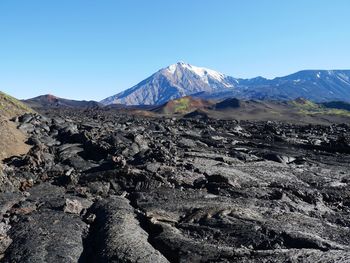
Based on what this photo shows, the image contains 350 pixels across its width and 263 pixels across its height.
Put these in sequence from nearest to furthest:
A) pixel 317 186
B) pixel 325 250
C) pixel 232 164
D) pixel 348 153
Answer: pixel 325 250 < pixel 317 186 < pixel 232 164 < pixel 348 153

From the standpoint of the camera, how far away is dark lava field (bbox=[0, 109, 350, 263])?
15.9 meters

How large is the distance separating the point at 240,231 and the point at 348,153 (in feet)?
90.2

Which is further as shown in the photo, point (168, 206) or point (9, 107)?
point (9, 107)

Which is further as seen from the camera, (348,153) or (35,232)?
(348,153)

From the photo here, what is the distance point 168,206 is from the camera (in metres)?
21.3

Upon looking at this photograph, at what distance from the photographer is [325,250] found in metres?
15.4

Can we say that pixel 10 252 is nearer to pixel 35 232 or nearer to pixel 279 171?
pixel 35 232

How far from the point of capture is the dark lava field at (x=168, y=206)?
52.0 ft

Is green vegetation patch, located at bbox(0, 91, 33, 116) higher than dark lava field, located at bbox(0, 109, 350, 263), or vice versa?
green vegetation patch, located at bbox(0, 91, 33, 116)

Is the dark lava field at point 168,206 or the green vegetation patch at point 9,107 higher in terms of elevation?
the green vegetation patch at point 9,107

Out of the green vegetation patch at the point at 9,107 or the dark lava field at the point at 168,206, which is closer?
the dark lava field at the point at 168,206

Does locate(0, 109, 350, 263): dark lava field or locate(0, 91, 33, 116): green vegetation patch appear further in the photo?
locate(0, 91, 33, 116): green vegetation patch

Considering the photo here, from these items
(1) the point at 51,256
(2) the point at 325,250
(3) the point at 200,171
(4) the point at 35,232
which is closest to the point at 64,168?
(3) the point at 200,171

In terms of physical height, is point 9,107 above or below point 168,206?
above
